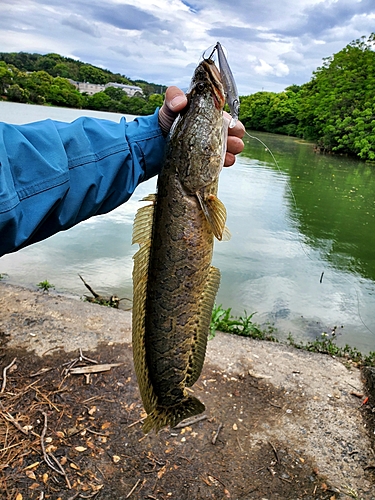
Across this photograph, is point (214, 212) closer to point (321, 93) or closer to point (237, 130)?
point (237, 130)

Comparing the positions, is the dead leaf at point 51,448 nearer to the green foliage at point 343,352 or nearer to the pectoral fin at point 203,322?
the pectoral fin at point 203,322

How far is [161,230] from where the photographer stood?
6.51 feet

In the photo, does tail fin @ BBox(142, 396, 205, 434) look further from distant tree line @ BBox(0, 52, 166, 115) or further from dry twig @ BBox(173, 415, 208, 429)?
distant tree line @ BBox(0, 52, 166, 115)

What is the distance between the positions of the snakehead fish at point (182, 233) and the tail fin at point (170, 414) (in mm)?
294

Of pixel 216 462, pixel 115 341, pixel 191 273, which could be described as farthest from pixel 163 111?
pixel 115 341

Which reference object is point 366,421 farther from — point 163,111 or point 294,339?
point 163,111

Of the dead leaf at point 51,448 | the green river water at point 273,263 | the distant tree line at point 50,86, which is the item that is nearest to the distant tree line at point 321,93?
the distant tree line at point 50,86

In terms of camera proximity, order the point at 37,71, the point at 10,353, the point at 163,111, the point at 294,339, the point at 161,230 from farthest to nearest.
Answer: the point at 37,71 → the point at 294,339 → the point at 10,353 → the point at 163,111 → the point at 161,230

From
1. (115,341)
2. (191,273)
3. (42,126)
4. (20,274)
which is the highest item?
(42,126)

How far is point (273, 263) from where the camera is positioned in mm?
9734

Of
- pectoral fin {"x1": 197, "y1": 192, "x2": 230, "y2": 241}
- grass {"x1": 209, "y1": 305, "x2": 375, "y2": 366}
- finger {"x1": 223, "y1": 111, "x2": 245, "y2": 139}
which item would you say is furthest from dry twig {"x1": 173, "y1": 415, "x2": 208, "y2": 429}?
finger {"x1": 223, "y1": 111, "x2": 245, "y2": 139}

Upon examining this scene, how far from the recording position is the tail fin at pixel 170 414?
228 centimetres

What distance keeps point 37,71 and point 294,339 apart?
46.7 m

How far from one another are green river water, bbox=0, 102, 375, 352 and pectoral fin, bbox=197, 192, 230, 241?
515 centimetres
